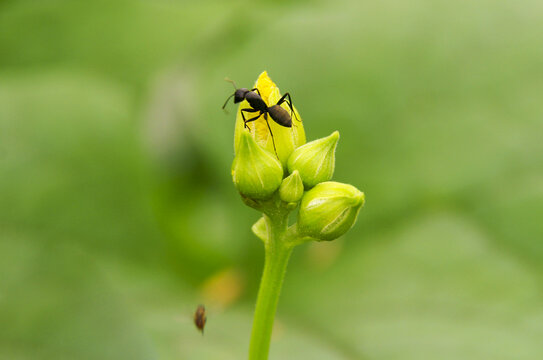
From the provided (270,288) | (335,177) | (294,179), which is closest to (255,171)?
(294,179)

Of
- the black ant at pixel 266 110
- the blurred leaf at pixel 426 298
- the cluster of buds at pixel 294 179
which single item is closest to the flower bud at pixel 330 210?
the cluster of buds at pixel 294 179

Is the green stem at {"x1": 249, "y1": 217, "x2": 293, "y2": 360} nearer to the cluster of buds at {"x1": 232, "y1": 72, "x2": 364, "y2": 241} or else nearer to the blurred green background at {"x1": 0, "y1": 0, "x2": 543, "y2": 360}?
the cluster of buds at {"x1": 232, "y1": 72, "x2": 364, "y2": 241}

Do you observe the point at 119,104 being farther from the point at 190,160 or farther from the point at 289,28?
the point at 289,28

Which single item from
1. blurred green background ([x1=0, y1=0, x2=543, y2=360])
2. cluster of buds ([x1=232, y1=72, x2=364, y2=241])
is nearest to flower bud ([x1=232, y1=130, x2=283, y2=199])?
cluster of buds ([x1=232, y1=72, x2=364, y2=241])

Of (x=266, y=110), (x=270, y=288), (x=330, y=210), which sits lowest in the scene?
(x=270, y=288)

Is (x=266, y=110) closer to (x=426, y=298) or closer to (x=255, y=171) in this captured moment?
(x=255, y=171)

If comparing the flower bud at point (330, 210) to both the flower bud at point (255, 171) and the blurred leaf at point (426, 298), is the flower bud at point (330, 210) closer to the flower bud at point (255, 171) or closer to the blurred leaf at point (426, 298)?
the flower bud at point (255, 171)

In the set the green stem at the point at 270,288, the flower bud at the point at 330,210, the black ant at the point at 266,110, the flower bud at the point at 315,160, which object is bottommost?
the green stem at the point at 270,288
